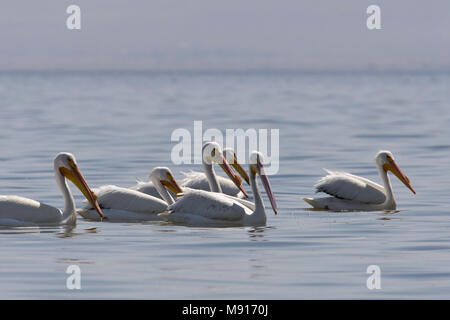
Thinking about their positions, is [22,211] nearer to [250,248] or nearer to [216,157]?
[250,248]

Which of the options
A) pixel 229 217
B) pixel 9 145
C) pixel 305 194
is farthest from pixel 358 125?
pixel 229 217

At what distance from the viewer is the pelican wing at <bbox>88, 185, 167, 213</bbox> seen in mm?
11406

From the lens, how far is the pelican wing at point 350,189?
42.0ft

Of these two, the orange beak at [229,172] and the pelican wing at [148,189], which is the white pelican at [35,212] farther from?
the orange beak at [229,172]

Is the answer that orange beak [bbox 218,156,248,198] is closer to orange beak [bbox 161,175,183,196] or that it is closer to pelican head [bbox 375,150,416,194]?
orange beak [bbox 161,175,183,196]

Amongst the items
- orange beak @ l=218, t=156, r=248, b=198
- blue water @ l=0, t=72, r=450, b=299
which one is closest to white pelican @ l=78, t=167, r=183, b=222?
blue water @ l=0, t=72, r=450, b=299

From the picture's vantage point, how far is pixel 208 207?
11.1 meters

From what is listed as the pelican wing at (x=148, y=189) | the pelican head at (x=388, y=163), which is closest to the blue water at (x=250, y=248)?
the pelican head at (x=388, y=163)

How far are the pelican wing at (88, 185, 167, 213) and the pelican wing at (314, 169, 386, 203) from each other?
242cm

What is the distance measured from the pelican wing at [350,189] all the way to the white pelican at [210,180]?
3.57ft

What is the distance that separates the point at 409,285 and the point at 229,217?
3.47 meters
